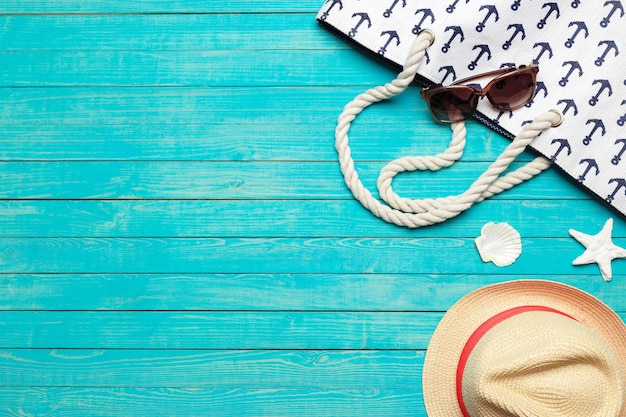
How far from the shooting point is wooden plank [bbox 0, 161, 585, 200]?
41.1 inches

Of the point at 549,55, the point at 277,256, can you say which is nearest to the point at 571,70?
the point at 549,55

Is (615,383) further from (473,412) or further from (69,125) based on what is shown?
(69,125)

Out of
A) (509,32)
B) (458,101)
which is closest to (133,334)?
(458,101)

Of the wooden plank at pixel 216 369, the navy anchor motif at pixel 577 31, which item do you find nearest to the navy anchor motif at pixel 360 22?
the navy anchor motif at pixel 577 31

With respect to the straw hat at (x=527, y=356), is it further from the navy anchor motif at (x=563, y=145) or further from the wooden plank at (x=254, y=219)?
the navy anchor motif at (x=563, y=145)

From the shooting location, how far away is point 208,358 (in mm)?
1038

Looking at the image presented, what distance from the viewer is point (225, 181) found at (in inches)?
41.6

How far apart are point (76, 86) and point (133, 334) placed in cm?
48

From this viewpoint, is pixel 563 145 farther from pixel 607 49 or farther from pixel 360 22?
pixel 360 22

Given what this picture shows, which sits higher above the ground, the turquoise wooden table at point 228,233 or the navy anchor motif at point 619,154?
the navy anchor motif at point 619,154

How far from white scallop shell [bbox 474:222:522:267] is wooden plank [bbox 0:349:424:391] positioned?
0.22 m

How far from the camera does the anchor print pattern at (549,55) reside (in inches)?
39.5

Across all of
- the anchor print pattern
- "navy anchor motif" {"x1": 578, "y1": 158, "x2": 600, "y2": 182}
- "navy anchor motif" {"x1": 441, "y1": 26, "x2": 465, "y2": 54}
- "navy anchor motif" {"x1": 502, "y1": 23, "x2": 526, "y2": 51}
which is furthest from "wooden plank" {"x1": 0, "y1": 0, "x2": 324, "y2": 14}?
"navy anchor motif" {"x1": 578, "y1": 158, "x2": 600, "y2": 182}

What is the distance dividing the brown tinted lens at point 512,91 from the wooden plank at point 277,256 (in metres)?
0.25
